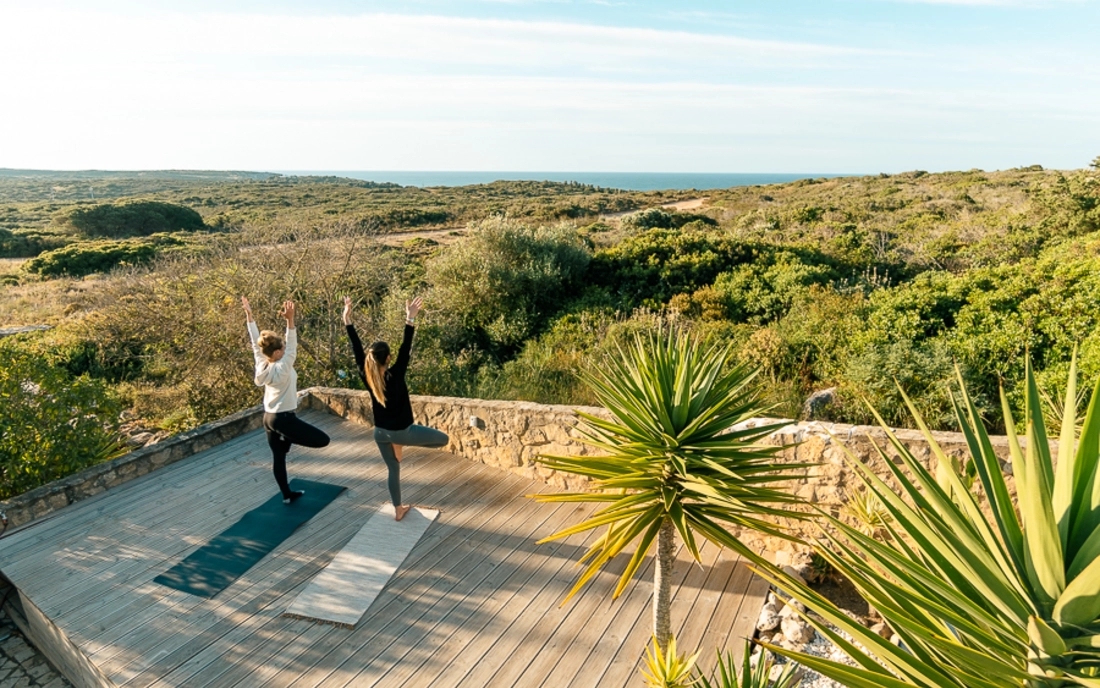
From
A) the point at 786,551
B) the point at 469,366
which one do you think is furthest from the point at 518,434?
the point at 469,366

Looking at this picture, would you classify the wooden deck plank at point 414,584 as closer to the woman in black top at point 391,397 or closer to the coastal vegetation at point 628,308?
the woman in black top at point 391,397

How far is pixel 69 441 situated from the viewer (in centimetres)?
624

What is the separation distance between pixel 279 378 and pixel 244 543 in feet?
4.60

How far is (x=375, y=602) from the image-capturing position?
13.9 feet

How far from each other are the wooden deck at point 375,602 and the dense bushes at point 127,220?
50.9 meters

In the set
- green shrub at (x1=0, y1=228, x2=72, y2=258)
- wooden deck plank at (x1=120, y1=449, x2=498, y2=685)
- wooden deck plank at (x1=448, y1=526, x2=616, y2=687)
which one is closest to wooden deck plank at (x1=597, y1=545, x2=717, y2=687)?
wooden deck plank at (x1=448, y1=526, x2=616, y2=687)

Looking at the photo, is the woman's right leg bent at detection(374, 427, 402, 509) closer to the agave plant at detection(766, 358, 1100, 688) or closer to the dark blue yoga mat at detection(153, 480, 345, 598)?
the dark blue yoga mat at detection(153, 480, 345, 598)

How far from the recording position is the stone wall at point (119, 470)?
525 cm

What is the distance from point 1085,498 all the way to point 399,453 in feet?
14.5

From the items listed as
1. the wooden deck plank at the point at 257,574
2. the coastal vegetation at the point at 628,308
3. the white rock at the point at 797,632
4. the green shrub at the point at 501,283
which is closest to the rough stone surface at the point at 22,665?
the wooden deck plank at the point at 257,574

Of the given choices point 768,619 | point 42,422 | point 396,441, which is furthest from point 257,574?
point 768,619

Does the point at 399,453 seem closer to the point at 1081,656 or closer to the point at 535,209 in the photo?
the point at 1081,656

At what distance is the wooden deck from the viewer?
368cm

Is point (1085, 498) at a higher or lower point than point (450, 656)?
higher
